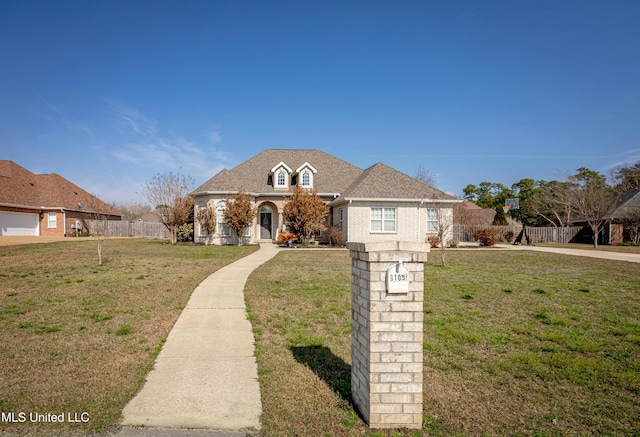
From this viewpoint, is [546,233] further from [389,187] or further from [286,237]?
[286,237]


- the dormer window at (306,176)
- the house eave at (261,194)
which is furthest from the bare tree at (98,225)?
the dormer window at (306,176)

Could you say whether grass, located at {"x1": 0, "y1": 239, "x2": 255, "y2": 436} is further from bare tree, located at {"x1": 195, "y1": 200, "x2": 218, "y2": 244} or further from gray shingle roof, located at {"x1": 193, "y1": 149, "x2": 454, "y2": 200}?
gray shingle roof, located at {"x1": 193, "y1": 149, "x2": 454, "y2": 200}

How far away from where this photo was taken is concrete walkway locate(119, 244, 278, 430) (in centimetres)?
362

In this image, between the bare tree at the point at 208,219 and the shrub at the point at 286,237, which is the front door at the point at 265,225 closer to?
the bare tree at the point at 208,219

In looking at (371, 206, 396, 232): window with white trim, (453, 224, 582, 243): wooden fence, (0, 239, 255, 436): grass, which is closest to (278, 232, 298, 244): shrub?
(371, 206, 396, 232): window with white trim

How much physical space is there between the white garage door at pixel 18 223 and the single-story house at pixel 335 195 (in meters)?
16.7

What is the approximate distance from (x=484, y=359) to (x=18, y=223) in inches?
1539

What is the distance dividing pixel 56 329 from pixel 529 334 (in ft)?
26.1

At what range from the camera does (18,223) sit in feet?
107

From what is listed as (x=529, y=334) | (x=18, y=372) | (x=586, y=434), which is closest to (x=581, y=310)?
(x=529, y=334)

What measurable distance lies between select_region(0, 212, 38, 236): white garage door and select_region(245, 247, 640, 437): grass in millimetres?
31363

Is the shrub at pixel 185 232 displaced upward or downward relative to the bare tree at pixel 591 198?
downward

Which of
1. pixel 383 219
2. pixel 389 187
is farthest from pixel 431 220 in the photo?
pixel 389 187

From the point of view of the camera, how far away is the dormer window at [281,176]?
28.1m
